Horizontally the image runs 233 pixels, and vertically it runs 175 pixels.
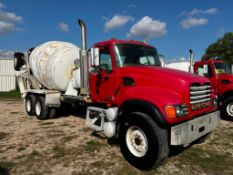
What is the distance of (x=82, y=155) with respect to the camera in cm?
575

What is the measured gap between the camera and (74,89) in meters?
8.63

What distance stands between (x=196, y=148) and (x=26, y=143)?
14.6 ft

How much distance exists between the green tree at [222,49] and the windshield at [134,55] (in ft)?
121

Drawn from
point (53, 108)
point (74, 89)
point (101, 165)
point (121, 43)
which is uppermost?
point (121, 43)

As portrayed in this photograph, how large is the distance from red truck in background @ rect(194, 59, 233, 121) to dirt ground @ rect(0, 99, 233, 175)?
5.25 ft

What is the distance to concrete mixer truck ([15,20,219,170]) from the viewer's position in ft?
15.3

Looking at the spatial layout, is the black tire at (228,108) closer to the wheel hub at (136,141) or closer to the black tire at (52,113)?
the wheel hub at (136,141)

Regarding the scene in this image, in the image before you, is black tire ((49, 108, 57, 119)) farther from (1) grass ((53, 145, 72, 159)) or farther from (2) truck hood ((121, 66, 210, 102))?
(2) truck hood ((121, 66, 210, 102))

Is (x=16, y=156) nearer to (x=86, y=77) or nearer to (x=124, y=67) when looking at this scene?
(x=86, y=77)

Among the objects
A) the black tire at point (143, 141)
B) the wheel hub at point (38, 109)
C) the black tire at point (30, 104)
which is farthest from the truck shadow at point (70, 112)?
Answer: the black tire at point (143, 141)

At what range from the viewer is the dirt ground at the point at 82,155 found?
4.95 meters

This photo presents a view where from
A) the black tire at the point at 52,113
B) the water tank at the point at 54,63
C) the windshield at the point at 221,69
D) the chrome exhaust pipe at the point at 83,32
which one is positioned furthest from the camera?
the windshield at the point at 221,69

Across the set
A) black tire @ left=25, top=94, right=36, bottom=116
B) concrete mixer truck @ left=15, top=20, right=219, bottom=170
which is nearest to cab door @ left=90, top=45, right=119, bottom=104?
concrete mixer truck @ left=15, top=20, right=219, bottom=170

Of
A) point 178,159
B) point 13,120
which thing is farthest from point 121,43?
point 13,120
